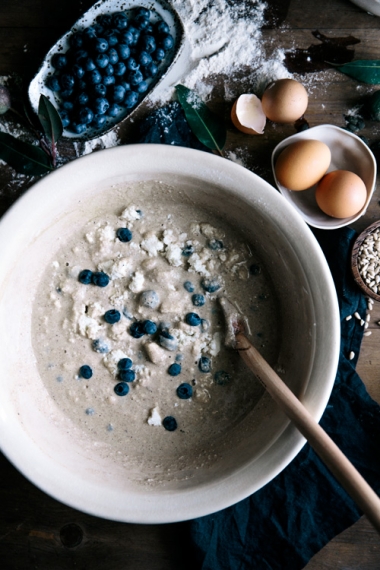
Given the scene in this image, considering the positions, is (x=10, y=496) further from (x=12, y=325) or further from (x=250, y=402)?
(x=250, y=402)

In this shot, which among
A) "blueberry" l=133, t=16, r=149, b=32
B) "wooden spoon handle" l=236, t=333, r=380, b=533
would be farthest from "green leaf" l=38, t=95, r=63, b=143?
"wooden spoon handle" l=236, t=333, r=380, b=533

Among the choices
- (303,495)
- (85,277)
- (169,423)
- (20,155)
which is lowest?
(303,495)

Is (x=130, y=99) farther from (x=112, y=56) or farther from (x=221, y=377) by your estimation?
(x=221, y=377)

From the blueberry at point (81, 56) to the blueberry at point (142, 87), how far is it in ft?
0.40

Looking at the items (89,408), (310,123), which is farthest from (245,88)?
(89,408)

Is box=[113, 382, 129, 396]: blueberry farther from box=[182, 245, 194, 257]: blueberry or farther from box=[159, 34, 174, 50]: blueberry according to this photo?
box=[159, 34, 174, 50]: blueberry

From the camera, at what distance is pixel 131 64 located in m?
1.06

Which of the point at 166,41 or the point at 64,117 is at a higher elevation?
the point at 166,41

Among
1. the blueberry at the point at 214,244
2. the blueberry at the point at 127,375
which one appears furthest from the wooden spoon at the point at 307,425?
the blueberry at the point at 127,375

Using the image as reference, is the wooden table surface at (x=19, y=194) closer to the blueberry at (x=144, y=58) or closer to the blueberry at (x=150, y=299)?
the blueberry at (x=144, y=58)

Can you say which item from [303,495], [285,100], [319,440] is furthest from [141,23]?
[303,495]

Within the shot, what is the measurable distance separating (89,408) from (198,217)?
0.47 metres

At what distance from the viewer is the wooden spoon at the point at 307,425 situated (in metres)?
0.72

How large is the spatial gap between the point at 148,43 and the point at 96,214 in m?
0.38
